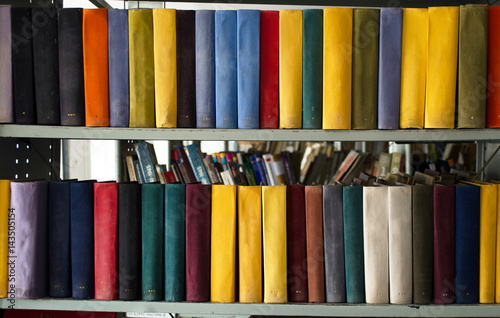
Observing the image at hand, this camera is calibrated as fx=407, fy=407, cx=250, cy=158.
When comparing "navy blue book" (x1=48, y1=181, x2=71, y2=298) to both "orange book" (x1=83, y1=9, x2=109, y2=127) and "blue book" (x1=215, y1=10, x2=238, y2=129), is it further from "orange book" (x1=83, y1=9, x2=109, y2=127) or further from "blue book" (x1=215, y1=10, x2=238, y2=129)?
"blue book" (x1=215, y1=10, x2=238, y2=129)

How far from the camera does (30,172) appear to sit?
4.50 feet

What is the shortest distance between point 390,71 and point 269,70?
0.33 meters

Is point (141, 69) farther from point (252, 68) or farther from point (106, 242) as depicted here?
point (106, 242)

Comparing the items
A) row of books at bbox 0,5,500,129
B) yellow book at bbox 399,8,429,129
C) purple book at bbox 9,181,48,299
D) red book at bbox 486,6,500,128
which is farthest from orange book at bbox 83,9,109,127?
red book at bbox 486,6,500,128

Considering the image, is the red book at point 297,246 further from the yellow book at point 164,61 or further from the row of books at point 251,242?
the yellow book at point 164,61

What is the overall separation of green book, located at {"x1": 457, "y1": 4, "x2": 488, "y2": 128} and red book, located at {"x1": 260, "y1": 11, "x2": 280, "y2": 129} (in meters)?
0.49

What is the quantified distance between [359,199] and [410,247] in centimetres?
19

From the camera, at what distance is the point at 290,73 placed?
3.67 ft

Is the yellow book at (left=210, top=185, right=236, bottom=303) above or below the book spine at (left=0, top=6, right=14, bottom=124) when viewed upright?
below

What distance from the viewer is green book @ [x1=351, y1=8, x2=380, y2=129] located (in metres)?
1.11

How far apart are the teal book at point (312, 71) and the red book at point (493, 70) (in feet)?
1.48

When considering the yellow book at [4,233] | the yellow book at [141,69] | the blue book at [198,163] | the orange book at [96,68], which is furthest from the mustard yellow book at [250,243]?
the yellow book at [4,233]

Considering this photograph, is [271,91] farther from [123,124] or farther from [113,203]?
[113,203]

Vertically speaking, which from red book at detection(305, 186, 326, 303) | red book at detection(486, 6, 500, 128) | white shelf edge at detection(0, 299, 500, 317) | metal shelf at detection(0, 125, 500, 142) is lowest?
white shelf edge at detection(0, 299, 500, 317)
